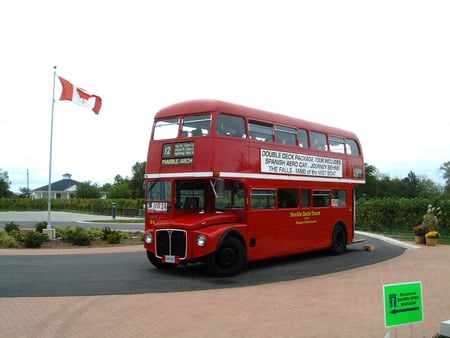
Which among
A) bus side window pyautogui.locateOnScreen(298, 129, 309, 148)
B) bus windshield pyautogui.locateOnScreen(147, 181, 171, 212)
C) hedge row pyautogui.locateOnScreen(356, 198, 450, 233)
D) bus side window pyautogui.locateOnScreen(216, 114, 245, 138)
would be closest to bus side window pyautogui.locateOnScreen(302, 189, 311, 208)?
bus side window pyautogui.locateOnScreen(298, 129, 309, 148)

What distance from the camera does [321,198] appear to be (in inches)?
628

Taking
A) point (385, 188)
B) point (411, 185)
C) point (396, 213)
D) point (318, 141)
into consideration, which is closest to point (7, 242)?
point (318, 141)

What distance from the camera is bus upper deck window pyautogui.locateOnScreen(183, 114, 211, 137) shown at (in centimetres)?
1210

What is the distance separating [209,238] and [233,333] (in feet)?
15.2

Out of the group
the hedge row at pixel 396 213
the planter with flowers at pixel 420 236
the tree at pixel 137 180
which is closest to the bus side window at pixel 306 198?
the planter with flowers at pixel 420 236

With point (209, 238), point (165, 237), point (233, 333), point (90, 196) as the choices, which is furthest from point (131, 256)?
point (90, 196)

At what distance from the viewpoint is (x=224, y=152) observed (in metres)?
12.0

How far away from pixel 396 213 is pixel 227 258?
65.0ft

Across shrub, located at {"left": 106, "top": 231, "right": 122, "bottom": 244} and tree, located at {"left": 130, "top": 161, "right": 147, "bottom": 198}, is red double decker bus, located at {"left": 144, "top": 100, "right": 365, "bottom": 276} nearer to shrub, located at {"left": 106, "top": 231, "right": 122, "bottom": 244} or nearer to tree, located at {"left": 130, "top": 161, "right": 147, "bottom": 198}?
shrub, located at {"left": 106, "top": 231, "right": 122, "bottom": 244}

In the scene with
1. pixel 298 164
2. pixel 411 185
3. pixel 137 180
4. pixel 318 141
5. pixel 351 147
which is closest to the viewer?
pixel 298 164

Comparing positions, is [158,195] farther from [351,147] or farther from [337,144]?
[351,147]

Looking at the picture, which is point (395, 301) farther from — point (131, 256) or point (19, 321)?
point (131, 256)

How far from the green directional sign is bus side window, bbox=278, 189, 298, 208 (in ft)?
27.2

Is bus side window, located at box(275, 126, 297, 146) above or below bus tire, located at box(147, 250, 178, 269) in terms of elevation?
above
